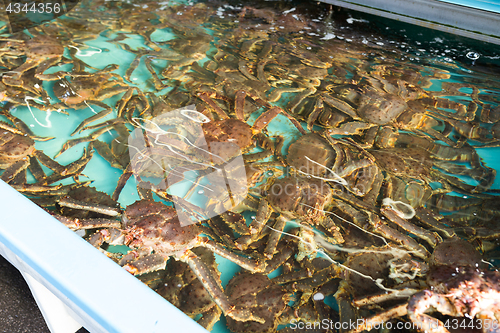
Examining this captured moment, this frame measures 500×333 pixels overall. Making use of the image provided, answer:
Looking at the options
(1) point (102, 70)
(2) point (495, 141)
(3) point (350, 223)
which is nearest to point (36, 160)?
(1) point (102, 70)

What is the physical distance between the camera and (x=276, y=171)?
181cm

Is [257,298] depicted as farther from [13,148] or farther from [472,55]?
[472,55]

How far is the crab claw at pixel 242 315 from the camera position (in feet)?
3.98

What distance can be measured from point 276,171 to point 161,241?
0.76 m

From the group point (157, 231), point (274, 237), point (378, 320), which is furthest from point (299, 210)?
point (157, 231)

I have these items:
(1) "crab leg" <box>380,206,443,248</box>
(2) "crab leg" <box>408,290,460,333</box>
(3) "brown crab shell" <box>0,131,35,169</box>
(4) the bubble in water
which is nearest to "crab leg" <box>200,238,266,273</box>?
(2) "crab leg" <box>408,290,460,333</box>

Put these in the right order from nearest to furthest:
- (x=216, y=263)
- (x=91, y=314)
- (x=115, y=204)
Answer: (x=91, y=314), (x=216, y=263), (x=115, y=204)

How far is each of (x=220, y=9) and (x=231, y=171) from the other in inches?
83.3

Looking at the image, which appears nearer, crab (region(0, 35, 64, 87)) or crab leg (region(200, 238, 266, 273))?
crab leg (region(200, 238, 266, 273))

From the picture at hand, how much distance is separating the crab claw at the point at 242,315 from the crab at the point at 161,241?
67 millimetres

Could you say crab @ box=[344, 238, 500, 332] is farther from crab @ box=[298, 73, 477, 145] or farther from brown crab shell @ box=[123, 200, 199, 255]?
crab @ box=[298, 73, 477, 145]

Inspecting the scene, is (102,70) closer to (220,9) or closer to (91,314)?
(220,9)

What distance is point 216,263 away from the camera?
4.61 ft

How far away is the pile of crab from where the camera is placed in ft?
4.13
